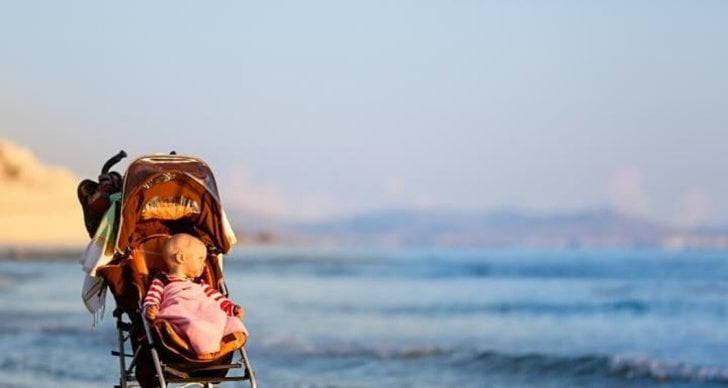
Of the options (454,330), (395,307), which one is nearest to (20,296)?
(395,307)

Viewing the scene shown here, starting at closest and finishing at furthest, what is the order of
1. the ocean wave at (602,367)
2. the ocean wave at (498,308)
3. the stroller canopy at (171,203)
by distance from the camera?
the stroller canopy at (171,203), the ocean wave at (602,367), the ocean wave at (498,308)

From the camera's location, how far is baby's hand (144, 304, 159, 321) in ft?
25.8

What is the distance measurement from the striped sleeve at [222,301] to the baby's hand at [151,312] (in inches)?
13.5

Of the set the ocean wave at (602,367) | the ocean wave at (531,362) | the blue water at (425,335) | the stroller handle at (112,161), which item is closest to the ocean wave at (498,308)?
the blue water at (425,335)

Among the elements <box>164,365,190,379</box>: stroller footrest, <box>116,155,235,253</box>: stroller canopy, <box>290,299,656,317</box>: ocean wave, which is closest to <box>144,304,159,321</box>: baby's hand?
<box>164,365,190,379</box>: stroller footrest

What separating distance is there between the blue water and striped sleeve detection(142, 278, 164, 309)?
4570 millimetres

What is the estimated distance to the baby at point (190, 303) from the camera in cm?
777

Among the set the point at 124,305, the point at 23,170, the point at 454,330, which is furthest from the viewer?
the point at 23,170

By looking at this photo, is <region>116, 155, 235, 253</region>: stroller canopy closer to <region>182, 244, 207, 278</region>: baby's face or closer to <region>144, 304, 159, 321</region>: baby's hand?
<region>182, 244, 207, 278</region>: baby's face

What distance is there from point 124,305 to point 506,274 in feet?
148

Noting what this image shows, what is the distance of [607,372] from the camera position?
53.0 feet

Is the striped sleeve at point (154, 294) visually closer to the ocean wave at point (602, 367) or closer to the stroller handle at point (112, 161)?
the stroller handle at point (112, 161)

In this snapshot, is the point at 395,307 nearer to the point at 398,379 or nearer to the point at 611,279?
the point at 398,379

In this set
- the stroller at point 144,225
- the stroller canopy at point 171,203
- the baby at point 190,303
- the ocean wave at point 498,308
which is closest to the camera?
the baby at point 190,303
